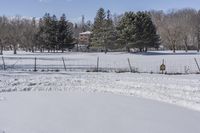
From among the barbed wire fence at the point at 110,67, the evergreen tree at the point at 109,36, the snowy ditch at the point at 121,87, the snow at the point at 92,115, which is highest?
the evergreen tree at the point at 109,36

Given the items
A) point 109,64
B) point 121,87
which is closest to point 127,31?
point 109,64

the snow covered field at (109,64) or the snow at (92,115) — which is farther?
the snow covered field at (109,64)

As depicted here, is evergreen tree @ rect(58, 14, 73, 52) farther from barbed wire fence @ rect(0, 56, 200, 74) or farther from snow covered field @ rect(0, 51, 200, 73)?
barbed wire fence @ rect(0, 56, 200, 74)

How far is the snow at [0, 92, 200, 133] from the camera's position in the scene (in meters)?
9.74

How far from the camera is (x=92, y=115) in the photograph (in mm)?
11406

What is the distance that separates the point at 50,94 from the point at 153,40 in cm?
5453

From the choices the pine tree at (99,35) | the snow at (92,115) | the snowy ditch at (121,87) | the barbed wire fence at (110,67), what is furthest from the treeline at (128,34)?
the snow at (92,115)

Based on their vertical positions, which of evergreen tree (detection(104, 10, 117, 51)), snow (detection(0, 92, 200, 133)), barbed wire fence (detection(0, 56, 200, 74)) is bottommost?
snow (detection(0, 92, 200, 133))

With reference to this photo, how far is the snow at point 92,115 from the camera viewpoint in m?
9.74

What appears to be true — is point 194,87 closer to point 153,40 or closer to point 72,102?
point 72,102

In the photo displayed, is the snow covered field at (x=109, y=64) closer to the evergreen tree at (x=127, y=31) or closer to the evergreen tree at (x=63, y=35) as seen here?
the evergreen tree at (x=127, y=31)

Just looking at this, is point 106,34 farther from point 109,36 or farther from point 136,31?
point 136,31

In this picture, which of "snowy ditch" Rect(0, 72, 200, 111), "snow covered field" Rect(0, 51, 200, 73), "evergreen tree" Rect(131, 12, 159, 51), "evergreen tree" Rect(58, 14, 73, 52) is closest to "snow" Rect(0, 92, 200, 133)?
"snowy ditch" Rect(0, 72, 200, 111)

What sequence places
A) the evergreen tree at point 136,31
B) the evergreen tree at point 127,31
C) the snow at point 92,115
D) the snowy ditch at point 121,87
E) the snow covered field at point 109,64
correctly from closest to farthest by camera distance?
the snow at point 92,115 → the snowy ditch at point 121,87 → the snow covered field at point 109,64 → the evergreen tree at point 127,31 → the evergreen tree at point 136,31
